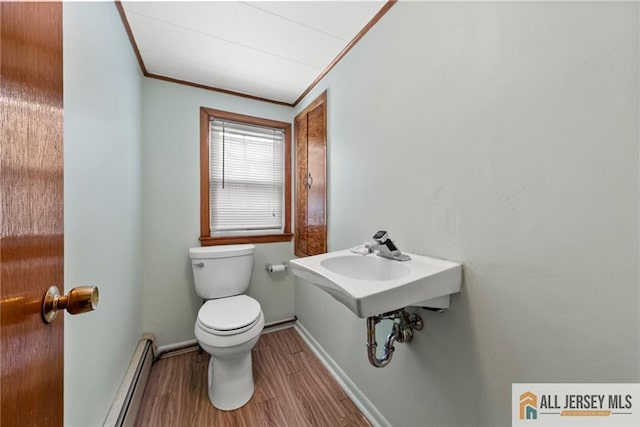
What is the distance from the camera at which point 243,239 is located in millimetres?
2039

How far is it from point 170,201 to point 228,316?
38.4 inches

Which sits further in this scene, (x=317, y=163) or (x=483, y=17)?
(x=317, y=163)

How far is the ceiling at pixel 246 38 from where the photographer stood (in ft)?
3.92

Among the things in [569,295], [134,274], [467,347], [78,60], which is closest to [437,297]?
[467,347]

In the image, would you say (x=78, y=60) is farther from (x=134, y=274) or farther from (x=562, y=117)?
(x=562, y=117)

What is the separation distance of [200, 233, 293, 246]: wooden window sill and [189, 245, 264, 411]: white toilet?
15 centimetres

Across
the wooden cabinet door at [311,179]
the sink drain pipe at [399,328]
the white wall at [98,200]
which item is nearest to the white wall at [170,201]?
the white wall at [98,200]

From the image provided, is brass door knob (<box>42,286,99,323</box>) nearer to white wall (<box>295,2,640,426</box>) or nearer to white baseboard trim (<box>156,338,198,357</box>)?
white wall (<box>295,2,640,426</box>)

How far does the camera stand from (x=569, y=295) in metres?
0.62

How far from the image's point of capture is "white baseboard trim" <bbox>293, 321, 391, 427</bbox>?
1246 millimetres

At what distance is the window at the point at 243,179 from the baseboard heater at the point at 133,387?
778mm

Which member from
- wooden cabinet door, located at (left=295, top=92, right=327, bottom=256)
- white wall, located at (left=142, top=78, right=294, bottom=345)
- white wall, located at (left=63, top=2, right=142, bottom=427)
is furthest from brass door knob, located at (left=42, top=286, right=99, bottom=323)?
white wall, located at (left=142, top=78, right=294, bottom=345)

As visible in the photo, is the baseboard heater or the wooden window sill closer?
the baseboard heater

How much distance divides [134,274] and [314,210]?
124 centimetres
